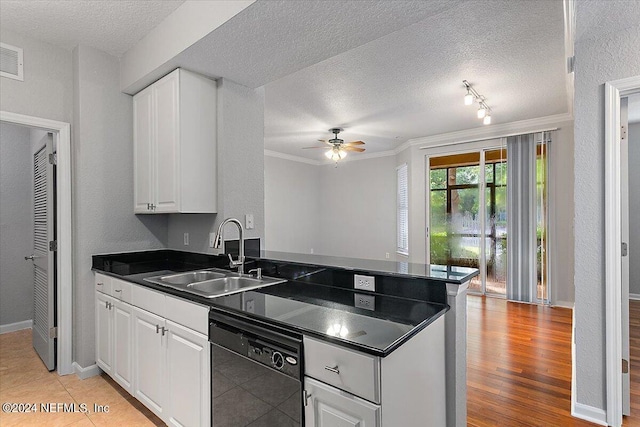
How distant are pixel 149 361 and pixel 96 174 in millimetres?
1594

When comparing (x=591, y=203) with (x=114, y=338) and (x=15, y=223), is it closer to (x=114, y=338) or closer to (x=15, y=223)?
(x=114, y=338)

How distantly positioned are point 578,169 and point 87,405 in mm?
3623

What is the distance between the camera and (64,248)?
2.77m

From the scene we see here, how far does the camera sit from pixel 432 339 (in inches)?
58.4

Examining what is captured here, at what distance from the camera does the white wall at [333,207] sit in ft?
23.2

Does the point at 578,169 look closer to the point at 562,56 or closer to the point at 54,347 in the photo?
the point at 562,56

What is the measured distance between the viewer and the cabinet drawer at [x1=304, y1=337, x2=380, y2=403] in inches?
43.9

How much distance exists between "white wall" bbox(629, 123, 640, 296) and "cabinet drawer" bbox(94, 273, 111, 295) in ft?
21.9

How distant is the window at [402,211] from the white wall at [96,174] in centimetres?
485

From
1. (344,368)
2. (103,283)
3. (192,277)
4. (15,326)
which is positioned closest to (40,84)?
(103,283)

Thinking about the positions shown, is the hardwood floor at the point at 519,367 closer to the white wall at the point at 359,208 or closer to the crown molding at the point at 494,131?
the crown molding at the point at 494,131

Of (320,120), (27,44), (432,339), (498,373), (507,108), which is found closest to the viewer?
(432,339)

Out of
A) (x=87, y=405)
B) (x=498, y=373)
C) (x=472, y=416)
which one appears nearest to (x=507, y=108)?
(x=498, y=373)

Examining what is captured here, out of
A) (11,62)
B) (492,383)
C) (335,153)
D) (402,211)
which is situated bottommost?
(492,383)
